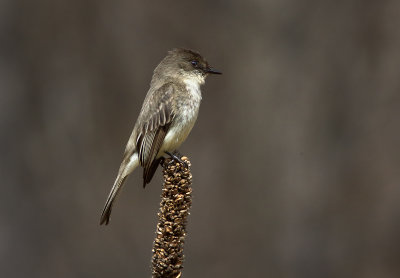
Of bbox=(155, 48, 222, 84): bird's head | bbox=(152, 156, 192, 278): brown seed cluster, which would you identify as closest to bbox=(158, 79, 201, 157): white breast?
bbox=(155, 48, 222, 84): bird's head

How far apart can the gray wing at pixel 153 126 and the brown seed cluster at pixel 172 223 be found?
1479 millimetres

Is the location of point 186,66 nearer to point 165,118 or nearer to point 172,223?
point 165,118

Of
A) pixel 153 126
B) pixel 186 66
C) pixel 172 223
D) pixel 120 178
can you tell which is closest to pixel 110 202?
pixel 120 178

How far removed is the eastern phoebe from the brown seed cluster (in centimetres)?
144

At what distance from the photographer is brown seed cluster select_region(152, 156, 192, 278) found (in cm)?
328

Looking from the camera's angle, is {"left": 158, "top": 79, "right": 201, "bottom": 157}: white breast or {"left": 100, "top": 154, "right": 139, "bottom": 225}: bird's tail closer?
{"left": 100, "top": 154, "right": 139, "bottom": 225}: bird's tail

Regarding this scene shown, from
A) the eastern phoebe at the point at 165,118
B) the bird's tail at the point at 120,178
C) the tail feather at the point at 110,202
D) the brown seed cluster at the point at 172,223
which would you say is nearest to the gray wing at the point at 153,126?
the eastern phoebe at the point at 165,118

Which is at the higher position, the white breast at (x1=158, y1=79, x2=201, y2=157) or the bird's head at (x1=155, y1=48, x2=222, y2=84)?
the bird's head at (x1=155, y1=48, x2=222, y2=84)

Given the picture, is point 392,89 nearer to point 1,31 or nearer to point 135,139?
point 135,139

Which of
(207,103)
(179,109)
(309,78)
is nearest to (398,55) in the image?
(309,78)

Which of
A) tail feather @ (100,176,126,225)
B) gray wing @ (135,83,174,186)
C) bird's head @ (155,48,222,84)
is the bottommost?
tail feather @ (100,176,126,225)

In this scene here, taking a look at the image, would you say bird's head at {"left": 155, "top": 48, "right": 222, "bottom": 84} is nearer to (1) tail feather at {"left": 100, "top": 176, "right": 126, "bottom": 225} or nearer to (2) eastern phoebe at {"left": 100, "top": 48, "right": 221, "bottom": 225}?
(2) eastern phoebe at {"left": 100, "top": 48, "right": 221, "bottom": 225}

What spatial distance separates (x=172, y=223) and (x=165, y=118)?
205cm

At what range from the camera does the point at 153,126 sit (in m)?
5.41
